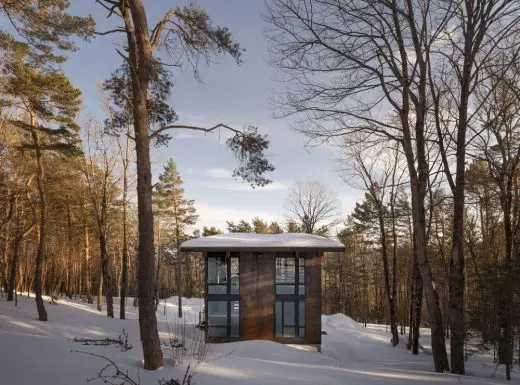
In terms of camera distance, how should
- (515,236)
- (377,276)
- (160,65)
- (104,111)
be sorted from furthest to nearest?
(377,276) → (104,111) → (515,236) → (160,65)

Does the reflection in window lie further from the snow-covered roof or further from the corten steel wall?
the snow-covered roof

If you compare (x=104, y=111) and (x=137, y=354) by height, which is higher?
(x=104, y=111)

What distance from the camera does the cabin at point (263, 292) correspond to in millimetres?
15070

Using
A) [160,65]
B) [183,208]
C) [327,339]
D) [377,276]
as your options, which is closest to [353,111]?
[160,65]

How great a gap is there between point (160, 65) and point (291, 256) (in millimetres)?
9934

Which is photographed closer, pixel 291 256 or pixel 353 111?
pixel 353 111

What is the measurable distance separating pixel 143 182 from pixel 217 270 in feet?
29.9

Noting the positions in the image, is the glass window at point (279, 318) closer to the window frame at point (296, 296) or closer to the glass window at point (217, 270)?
the window frame at point (296, 296)

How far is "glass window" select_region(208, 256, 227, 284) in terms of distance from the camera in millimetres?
15625

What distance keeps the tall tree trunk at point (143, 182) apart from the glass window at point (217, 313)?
8.48 metres

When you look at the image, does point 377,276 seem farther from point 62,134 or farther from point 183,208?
point 62,134

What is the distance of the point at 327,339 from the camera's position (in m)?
19.5

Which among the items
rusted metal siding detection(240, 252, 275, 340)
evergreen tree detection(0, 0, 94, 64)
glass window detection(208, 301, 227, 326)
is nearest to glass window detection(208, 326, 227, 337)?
glass window detection(208, 301, 227, 326)

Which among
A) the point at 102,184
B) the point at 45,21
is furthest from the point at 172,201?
the point at 45,21
